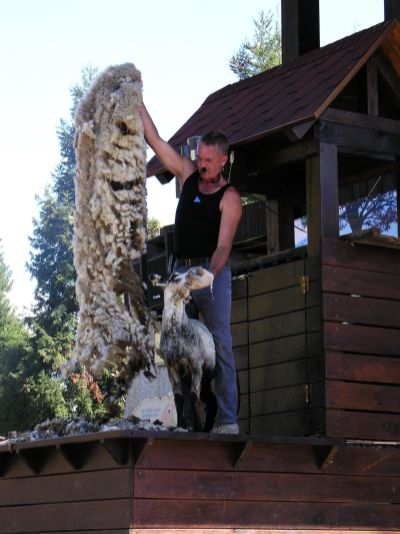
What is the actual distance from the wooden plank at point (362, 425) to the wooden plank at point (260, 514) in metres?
0.45

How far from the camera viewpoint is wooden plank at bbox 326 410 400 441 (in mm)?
8125

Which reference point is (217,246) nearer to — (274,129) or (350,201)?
(274,129)

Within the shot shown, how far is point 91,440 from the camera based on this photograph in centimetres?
721

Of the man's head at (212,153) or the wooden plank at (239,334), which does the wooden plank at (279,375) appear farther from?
the man's head at (212,153)

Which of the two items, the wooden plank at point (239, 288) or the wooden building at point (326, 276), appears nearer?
the wooden building at point (326, 276)

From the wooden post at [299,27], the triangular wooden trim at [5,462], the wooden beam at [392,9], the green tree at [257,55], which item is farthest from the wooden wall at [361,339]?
the green tree at [257,55]

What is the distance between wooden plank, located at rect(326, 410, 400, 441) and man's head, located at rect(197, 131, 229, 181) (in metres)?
1.73

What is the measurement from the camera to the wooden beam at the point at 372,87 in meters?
8.80

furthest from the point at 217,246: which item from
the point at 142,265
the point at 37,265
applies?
the point at 37,265

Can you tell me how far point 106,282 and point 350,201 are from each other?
2.25 meters

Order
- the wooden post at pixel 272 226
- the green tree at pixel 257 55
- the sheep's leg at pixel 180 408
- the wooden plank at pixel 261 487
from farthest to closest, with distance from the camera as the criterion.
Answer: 1. the green tree at pixel 257 55
2. the wooden post at pixel 272 226
3. the sheep's leg at pixel 180 408
4. the wooden plank at pixel 261 487

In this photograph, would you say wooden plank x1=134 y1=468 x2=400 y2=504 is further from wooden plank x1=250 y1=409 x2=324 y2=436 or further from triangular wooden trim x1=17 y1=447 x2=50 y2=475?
triangular wooden trim x1=17 y1=447 x2=50 y2=475

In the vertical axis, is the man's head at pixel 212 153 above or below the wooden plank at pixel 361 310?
above

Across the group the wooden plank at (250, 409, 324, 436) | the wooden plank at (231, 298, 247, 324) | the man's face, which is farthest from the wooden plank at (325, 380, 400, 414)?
the man's face
